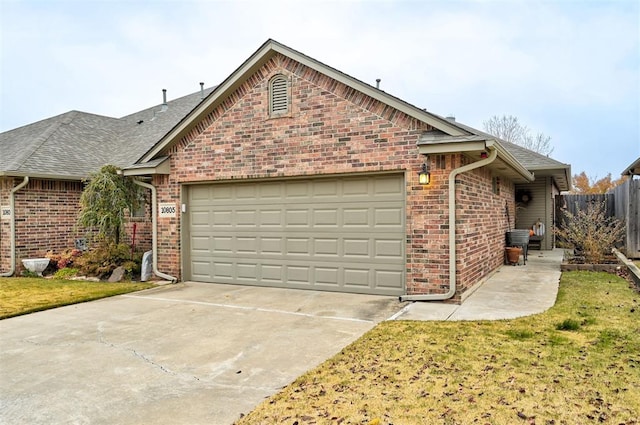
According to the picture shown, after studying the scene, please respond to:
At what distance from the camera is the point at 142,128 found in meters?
15.8

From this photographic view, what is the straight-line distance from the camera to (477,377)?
12.9 feet

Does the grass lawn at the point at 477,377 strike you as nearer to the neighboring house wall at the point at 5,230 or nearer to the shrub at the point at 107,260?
the shrub at the point at 107,260

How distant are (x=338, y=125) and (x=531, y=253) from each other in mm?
9776

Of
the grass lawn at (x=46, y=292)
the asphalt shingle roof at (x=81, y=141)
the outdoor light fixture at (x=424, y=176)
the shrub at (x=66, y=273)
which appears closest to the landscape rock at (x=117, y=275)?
the grass lawn at (x=46, y=292)

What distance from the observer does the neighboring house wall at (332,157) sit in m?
7.18

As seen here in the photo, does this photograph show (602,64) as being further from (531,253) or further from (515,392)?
(515,392)

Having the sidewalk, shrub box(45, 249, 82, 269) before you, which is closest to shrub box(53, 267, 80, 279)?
shrub box(45, 249, 82, 269)

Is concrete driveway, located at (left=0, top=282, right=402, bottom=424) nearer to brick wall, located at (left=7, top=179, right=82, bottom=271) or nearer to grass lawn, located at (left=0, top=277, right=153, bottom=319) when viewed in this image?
grass lawn, located at (left=0, top=277, right=153, bottom=319)

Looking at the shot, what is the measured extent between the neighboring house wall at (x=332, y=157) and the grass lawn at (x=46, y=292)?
1284 millimetres

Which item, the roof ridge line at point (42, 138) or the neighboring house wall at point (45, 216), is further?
the roof ridge line at point (42, 138)

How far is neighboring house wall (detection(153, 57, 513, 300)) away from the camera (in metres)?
7.18

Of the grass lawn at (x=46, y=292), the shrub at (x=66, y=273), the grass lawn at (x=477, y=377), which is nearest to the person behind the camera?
the grass lawn at (x=477, y=377)

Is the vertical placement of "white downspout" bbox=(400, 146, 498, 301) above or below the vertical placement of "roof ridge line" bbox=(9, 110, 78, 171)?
below

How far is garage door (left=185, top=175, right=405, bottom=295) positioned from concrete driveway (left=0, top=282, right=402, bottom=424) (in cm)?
56
